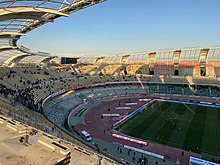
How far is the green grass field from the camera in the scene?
3027cm

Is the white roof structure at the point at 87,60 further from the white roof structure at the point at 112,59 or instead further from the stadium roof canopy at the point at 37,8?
the stadium roof canopy at the point at 37,8

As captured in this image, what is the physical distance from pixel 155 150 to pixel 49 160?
2365 centimetres

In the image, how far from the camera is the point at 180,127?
36656 mm

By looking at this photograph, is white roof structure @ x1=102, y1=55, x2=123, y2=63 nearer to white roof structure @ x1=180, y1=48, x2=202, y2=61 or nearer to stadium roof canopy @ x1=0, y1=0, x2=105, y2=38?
white roof structure @ x1=180, y1=48, x2=202, y2=61

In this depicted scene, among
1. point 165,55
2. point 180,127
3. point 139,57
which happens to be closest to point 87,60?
point 139,57

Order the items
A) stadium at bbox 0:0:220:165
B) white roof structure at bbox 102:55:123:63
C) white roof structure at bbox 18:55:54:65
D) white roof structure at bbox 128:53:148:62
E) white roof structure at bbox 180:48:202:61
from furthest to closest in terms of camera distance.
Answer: white roof structure at bbox 102:55:123:63
white roof structure at bbox 128:53:148:62
white roof structure at bbox 18:55:54:65
white roof structure at bbox 180:48:202:61
stadium at bbox 0:0:220:165

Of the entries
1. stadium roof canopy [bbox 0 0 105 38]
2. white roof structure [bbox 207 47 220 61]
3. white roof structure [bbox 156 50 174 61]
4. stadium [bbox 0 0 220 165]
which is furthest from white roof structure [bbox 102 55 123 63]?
stadium roof canopy [bbox 0 0 105 38]

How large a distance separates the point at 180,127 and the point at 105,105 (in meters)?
22.4

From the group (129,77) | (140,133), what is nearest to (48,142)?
(140,133)

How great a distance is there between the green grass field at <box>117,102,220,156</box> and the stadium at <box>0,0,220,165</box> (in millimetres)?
145

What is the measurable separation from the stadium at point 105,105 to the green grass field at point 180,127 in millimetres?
145

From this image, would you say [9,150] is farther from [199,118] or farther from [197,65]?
[197,65]

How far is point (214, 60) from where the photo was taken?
73812mm

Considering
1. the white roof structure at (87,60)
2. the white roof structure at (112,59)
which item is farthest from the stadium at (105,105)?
the white roof structure at (87,60)
